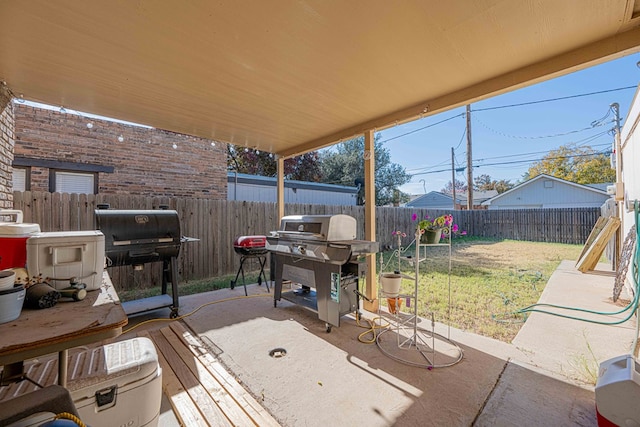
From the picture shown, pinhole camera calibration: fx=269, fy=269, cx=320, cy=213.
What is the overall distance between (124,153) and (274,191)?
14.1 feet

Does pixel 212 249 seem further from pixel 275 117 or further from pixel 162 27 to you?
pixel 162 27

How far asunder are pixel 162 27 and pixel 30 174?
5.69 metres

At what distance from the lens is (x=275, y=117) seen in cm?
352

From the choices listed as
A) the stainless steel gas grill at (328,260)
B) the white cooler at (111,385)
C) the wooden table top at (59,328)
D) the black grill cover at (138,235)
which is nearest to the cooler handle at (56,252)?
the wooden table top at (59,328)

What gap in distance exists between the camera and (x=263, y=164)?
14.0 metres

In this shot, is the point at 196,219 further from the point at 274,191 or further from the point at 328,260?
the point at 274,191

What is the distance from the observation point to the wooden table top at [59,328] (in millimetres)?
947

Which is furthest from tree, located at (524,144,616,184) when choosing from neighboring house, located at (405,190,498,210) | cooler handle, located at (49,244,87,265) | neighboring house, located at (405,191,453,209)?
cooler handle, located at (49,244,87,265)

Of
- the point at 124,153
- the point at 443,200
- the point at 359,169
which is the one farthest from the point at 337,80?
the point at 443,200

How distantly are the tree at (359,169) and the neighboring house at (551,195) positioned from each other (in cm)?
772

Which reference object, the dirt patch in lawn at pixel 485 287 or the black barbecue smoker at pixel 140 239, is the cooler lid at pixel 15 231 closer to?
the black barbecue smoker at pixel 140 239

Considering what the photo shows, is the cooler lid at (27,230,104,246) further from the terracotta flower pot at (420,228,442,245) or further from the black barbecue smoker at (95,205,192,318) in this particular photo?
the terracotta flower pot at (420,228,442,245)

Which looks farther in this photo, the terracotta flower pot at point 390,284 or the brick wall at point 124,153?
the brick wall at point 124,153

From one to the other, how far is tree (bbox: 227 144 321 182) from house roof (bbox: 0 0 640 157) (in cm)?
1067
